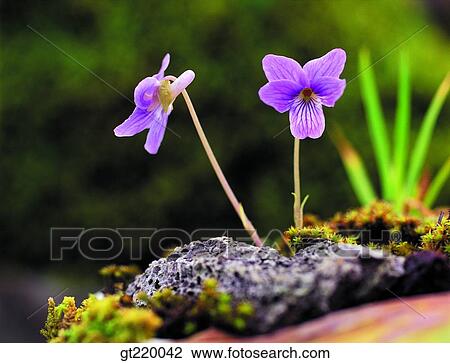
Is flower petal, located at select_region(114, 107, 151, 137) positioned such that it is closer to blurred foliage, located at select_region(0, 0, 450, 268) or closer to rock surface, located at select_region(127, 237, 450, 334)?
rock surface, located at select_region(127, 237, 450, 334)

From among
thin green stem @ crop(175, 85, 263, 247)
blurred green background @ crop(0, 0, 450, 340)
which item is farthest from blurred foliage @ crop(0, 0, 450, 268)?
thin green stem @ crop(175, 85, 263, 247)

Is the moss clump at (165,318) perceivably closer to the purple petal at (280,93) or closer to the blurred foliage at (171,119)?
the purple petal at (280,93)

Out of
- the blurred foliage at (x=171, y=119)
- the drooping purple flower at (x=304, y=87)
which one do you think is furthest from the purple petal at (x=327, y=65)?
the blurred foliage at (x=171, y=119)

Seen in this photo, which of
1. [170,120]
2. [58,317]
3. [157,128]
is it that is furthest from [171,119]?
[58,317]

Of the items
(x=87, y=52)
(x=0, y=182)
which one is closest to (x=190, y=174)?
(x=87, y=52)

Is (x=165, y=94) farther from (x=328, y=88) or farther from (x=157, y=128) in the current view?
(x=328, y=88)

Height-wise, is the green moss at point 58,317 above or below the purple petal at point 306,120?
below

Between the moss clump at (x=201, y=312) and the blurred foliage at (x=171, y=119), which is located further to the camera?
the blurred foliage at (x=171, y=119)
